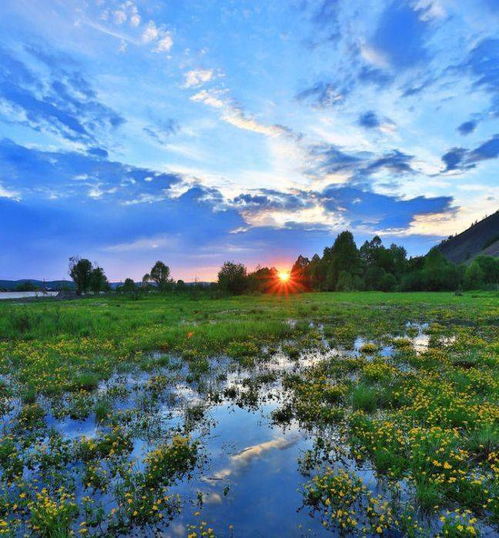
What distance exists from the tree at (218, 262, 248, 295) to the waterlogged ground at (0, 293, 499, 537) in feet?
260

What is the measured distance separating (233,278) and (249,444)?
297 feet

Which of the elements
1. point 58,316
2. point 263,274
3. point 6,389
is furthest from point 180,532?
point 263,274

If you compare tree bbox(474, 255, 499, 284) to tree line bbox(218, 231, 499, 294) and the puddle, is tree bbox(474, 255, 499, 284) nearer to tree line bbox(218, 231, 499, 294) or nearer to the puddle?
tree line bbox(218, 231, 499, 294)

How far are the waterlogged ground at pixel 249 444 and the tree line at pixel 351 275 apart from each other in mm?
82021

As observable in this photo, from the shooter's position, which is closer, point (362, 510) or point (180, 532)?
point (180, 532)

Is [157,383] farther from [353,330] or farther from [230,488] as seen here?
[353,330]

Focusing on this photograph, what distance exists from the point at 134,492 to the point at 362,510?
4701 millimetres

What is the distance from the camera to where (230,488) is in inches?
300

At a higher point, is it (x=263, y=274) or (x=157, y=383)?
(x=263, y=274)

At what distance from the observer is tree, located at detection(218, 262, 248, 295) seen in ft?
325

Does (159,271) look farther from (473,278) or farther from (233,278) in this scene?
(473,278)

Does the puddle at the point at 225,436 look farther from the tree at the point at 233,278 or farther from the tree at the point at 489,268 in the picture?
the tree at the point at 489,268

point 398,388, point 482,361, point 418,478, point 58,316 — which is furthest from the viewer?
point 58,316

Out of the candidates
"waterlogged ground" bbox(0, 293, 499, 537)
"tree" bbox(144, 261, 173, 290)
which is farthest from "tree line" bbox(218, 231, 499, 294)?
"waterlogged ground" bbox(0, 293, 499, 537)
